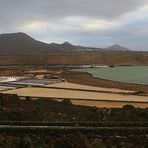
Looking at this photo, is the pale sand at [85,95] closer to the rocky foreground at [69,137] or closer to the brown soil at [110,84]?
the brown soil at [110,84]

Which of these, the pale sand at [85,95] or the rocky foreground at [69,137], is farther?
Result: the pale sand at [85,95]

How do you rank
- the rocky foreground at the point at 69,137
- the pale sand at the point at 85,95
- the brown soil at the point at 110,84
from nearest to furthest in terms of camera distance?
1. the rocky foreground at the point at 69,137
2. the pale sand at the point at 85,95
3. the brown soil at the point at 110,84

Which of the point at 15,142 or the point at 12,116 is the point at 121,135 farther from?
the point at 12,116

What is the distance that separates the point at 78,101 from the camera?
26031 mm

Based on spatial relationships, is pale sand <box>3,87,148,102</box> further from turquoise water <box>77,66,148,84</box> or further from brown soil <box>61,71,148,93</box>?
turquoise water <box>77,66,148,84</box>

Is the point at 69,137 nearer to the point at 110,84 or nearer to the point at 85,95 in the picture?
the point at 85,95

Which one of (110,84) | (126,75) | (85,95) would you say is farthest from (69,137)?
(126,75)

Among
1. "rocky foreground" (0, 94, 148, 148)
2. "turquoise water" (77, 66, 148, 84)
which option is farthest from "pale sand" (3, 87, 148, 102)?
"turquoise water" (77, 66, 148, 84)

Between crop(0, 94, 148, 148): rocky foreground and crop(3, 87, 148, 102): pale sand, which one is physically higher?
crop(0, 94, 148, 148): rocky foreground

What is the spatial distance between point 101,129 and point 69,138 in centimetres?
136

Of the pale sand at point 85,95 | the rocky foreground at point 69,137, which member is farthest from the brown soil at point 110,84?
the rocky foreground at point 69,137

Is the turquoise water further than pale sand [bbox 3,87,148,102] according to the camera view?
Yes

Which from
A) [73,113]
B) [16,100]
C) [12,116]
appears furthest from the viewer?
[16,100]

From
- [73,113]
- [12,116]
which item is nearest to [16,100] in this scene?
[73,113]
